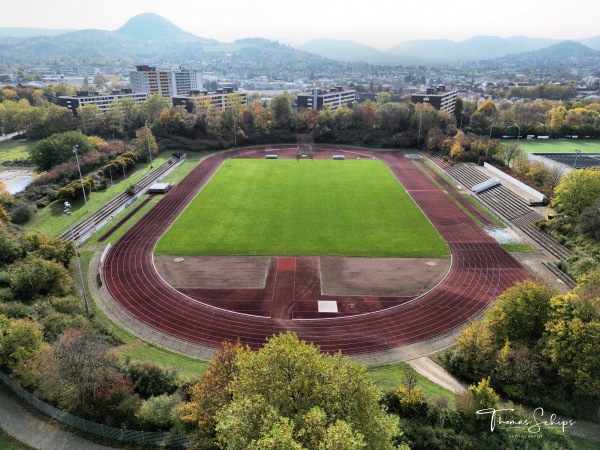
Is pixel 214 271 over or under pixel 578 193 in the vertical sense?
under

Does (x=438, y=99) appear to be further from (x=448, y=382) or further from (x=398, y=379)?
(x=398, y=379)

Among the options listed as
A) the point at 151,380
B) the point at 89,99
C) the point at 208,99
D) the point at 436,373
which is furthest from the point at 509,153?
the point at 89,99

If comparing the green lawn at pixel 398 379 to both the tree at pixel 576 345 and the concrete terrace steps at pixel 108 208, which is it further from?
the concrete terrace steps at pixel 108 208

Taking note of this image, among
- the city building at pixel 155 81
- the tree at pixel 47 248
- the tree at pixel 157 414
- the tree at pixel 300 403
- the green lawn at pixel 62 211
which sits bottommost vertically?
the green lawn at pixel 62 211

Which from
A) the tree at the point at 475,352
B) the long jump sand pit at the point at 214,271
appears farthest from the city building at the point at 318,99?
the tree at the point at 475,352

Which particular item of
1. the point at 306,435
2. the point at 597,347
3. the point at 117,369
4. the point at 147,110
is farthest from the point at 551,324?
the point at 147,110

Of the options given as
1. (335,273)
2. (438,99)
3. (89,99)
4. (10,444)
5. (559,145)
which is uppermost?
(438,99)

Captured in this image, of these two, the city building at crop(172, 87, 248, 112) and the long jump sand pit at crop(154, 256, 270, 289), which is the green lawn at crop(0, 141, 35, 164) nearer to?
the city building at crop(172, 87, 248, 112)
